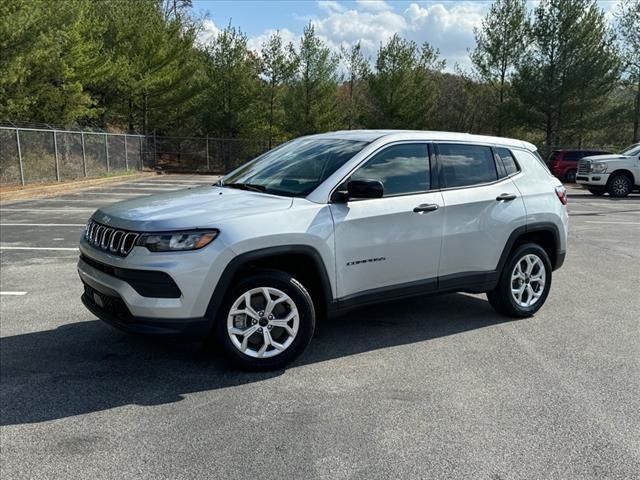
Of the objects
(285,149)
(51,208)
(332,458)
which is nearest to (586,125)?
(51,208)

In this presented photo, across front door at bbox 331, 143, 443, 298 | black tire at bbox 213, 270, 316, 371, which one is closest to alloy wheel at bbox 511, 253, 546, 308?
front door at bbox 331, 143, 443, 298

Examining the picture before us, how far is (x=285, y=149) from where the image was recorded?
5352 millimetres

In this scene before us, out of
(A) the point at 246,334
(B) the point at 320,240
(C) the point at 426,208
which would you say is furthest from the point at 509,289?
(A) the point at 246,334

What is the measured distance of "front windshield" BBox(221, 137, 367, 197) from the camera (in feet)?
14.5

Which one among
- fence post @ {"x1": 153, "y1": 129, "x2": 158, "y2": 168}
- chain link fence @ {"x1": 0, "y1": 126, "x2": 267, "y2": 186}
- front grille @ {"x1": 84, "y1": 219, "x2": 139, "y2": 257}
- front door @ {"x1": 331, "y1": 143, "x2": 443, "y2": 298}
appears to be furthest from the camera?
fence post @ {"x1": 153, "y1": 129, "x2": 158, "y2": 168}

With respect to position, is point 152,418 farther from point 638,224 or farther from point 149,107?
point 149,107

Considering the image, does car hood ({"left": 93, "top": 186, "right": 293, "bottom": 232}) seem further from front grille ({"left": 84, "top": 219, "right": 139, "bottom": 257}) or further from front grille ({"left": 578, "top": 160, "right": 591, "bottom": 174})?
front grille ({"left": 578, "top": 160, "right": 591, "bottom": 174})

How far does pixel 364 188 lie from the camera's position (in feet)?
13.4

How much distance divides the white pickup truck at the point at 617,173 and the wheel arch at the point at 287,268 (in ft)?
63.2

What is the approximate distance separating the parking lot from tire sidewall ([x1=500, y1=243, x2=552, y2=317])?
116 millimetres

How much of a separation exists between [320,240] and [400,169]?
43.6 inches

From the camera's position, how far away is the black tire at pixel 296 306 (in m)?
3.89

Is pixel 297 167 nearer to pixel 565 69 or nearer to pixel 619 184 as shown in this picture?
pixel 619 184

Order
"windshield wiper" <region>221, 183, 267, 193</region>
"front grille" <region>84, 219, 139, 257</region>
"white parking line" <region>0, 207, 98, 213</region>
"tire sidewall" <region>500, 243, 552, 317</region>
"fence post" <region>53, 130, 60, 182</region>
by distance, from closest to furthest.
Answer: "front grille" <region>84, 219, 139, 257</region> < "windshield wiper" <region>221, 183, 267, 193</region> < "tire sidewall" <region>500, 243, 552, 317</region> < "white parking line" <region>0, 207, 98, 213</region> < "fence post" <region>53, 130, 60, 182</region>
